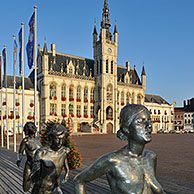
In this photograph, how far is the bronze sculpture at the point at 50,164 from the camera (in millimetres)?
2641

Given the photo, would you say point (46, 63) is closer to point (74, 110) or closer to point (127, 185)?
point (74, 110)

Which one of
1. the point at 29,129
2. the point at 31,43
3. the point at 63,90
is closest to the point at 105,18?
the point at 63,90

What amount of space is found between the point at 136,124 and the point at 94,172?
42 centimetres

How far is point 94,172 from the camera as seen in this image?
141 cm

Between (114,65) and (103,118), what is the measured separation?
11.4 m

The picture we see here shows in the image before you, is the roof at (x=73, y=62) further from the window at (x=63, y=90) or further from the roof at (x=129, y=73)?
the window at (x=63, y=90)

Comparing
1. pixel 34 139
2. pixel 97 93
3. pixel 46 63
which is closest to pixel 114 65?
pixel 97 93

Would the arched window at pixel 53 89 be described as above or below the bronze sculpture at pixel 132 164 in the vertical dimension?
above

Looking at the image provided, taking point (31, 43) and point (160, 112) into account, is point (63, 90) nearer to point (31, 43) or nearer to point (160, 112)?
point (31, 43)

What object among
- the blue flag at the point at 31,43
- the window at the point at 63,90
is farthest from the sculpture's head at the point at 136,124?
the window at the point at 63,90

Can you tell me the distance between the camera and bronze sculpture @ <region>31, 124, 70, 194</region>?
264 centimetres

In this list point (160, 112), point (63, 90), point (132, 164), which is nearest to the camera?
point (132, 164)

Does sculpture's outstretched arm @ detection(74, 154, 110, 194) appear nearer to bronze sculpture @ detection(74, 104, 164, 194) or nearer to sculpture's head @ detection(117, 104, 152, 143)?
bronze sculpture @ detection(74, 104, 164, 194)

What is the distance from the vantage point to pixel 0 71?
658 inches
